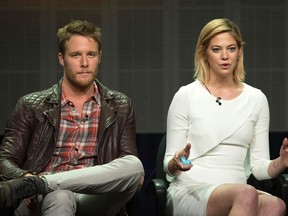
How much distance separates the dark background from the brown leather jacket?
1255mm

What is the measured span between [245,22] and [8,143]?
2164mm

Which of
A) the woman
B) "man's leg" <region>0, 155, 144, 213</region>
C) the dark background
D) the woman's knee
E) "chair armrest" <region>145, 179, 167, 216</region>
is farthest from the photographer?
the dark background

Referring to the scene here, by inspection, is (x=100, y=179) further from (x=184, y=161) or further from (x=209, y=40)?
(x=209, y=40)

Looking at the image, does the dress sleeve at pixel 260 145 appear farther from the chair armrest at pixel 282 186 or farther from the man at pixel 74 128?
the man at pixel 74 128

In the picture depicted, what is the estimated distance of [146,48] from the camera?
216 inches

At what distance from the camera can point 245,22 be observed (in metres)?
5.46

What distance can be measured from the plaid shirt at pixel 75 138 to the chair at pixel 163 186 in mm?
381

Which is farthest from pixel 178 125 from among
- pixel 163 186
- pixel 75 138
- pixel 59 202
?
pixel 59 202

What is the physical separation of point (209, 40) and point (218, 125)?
0.46m

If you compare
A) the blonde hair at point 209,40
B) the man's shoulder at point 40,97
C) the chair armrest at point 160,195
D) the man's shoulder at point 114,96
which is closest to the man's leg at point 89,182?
the chair armrest at point 160,195

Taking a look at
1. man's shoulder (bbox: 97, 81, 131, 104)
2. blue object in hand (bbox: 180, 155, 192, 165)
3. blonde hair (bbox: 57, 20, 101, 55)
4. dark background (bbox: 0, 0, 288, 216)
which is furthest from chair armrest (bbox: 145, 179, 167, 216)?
dark background (bbox: 0, 0, 288, 216)

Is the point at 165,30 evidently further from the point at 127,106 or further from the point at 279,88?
the point at 127,106

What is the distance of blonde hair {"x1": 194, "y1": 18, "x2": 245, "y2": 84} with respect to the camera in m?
4.12

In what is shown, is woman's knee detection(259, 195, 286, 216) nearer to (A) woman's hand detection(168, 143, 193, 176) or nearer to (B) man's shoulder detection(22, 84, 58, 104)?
(A) woman's hand detection(168, 143, 193, 176)
